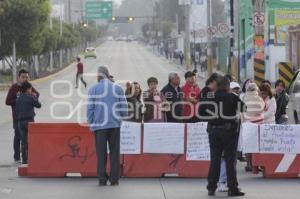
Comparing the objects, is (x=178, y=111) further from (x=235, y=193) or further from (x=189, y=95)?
(x=235, y=193)

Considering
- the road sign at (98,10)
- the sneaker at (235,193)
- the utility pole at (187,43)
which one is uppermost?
the road sign at (98,10)

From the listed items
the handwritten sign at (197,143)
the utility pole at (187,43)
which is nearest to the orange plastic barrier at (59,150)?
the handwritten sign at (197,143)

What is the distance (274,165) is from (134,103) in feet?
10.0

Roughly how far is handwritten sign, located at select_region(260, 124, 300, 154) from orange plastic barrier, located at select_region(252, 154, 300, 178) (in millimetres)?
101

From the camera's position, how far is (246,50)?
5312cm

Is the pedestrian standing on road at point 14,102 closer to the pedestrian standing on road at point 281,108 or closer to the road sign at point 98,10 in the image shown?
the pedestrian standing on road at point 281,108

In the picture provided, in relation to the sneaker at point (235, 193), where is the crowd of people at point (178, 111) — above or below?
above

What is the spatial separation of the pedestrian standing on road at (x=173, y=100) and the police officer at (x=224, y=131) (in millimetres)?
3831

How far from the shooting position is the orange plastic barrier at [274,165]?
1412cm

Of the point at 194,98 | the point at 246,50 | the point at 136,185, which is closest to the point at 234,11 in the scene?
the point at 246,50

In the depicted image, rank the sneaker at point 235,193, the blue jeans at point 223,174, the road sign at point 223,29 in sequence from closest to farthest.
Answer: the sneaker at point 235,193
the blue jeans at point 223,174
the road sign at point 223,29

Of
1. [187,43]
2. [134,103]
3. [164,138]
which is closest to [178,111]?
[134,103]

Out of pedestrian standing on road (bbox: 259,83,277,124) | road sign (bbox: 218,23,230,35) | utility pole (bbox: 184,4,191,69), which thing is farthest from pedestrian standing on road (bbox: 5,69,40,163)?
utility pole (bbox: 184,4,191,69)

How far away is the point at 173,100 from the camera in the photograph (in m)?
16.0
